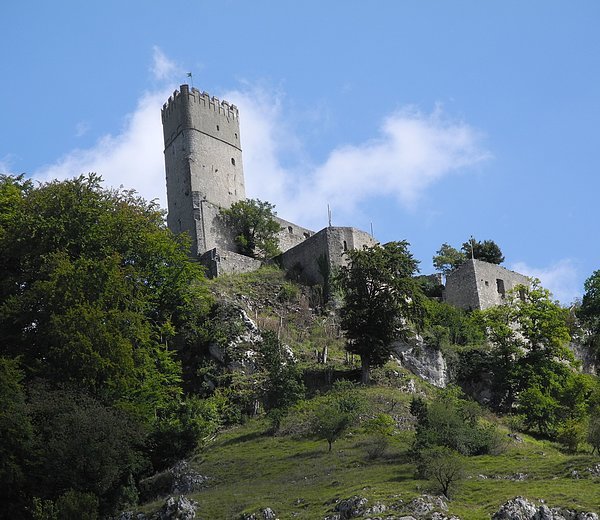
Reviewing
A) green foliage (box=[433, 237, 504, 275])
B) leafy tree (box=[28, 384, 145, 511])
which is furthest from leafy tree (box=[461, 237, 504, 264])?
leafy tree (box=[28, 384, 145, 511])

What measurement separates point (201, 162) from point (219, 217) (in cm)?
441

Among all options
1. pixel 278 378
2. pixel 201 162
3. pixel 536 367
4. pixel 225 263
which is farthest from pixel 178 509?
pixel 201 162

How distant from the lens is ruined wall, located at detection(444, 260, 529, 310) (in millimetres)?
48938

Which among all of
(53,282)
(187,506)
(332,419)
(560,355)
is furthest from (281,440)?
(560,355)

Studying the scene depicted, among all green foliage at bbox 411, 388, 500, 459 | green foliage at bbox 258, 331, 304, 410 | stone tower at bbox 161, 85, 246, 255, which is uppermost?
stone tower at bbox 161, 85, 246, 255

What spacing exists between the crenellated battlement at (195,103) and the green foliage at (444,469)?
125ft

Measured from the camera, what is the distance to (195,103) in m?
59.0

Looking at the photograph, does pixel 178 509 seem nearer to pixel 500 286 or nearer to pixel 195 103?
pixel 500 286

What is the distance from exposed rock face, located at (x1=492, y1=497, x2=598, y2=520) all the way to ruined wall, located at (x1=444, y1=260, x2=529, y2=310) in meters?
27.0

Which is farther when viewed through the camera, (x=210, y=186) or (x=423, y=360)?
(x=210, y=186)

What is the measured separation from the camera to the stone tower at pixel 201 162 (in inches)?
2136

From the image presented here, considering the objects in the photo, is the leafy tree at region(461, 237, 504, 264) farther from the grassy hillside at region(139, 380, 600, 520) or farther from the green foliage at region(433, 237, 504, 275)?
the grassy hillside at region(139, 380, 600, 520)

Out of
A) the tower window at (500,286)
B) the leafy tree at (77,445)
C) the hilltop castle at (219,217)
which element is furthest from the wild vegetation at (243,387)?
the tower window at (500,286)

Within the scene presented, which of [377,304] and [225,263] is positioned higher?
[225,263]
